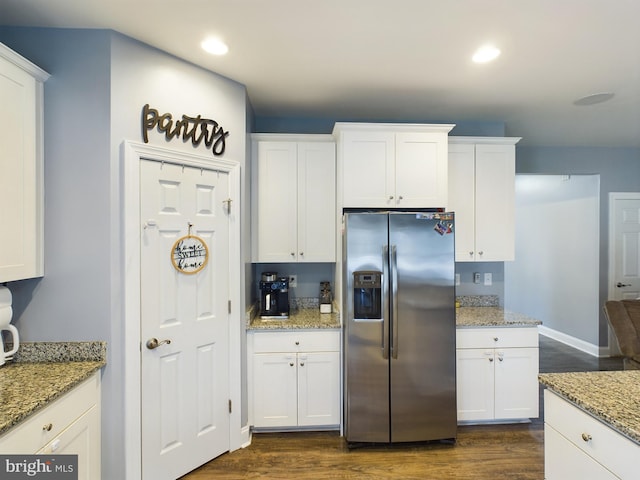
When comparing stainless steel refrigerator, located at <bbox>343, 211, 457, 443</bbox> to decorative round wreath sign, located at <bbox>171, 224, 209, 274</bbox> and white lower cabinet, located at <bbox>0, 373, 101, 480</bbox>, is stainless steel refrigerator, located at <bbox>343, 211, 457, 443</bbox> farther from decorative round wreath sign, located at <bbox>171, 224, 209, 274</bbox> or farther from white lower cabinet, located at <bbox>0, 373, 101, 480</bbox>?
white lower cabinet, located at <bbox>0, 373, 101, 480</bbox>

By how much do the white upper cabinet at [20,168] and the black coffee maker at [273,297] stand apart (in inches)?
57.9

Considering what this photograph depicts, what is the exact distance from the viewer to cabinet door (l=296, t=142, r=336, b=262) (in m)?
2.87

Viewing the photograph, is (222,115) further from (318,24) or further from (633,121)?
(633,121)

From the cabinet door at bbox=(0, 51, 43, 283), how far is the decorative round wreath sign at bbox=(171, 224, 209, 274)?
67 cm

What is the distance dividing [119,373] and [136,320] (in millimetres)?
301

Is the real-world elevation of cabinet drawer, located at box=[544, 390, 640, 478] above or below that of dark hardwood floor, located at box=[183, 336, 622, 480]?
above

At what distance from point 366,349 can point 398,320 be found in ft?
1.03

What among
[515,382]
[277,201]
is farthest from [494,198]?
[277,201]

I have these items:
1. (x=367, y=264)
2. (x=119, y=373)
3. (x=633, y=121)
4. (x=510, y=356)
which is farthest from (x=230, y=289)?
(x=633, y=121)

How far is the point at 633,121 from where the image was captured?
3.29m

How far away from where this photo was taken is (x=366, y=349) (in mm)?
2371

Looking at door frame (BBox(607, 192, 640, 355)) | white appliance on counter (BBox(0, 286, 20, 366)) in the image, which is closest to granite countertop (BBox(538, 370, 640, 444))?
white appliance on counter (BBox(0, 286, 20, 366))

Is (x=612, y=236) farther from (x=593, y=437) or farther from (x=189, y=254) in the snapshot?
(x=189, y=254)

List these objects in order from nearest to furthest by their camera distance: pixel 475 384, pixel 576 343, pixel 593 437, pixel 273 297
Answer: pixel 593 437
pixel 475 384
pixel 273 297
pixel 576 343
